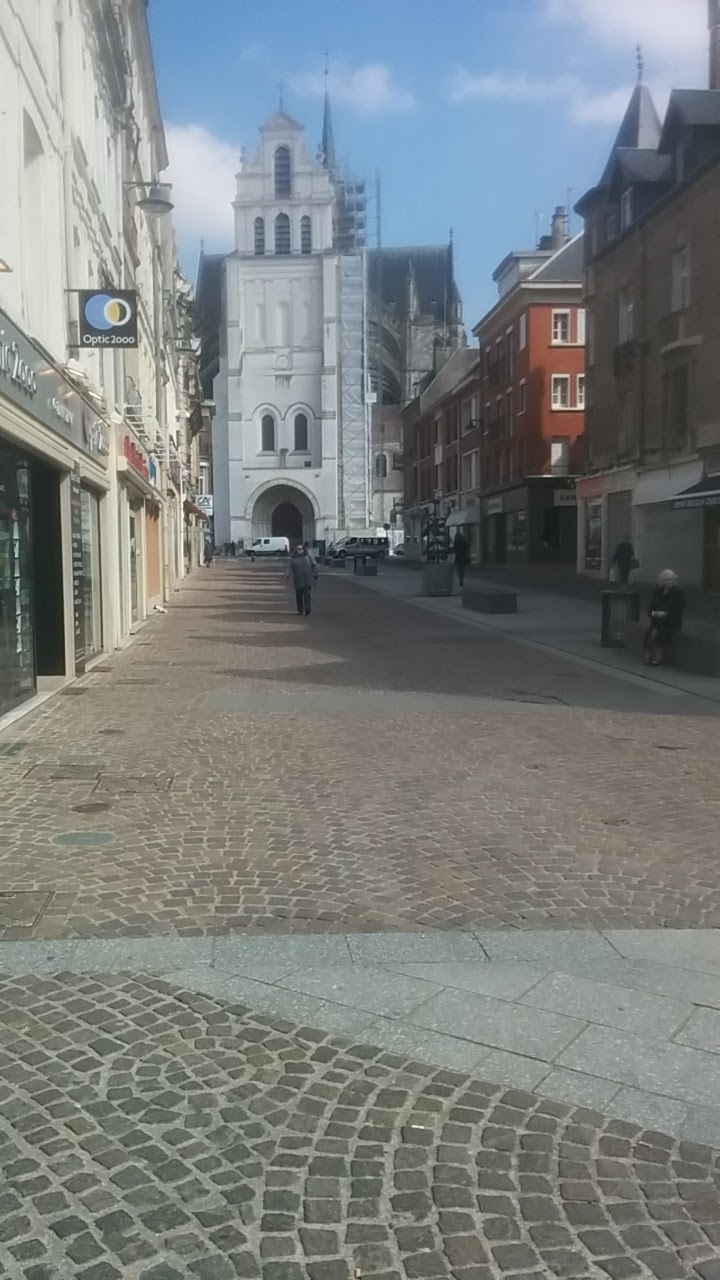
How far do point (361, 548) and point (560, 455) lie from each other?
25474mm

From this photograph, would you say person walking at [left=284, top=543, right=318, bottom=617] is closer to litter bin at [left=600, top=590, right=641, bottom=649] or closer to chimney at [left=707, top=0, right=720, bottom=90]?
litter bin at [left=600, top=590, right=641, bottom=649]

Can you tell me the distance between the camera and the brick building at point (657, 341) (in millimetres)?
30203

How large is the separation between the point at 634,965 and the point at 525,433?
46625 millimetres

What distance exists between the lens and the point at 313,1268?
111 inches

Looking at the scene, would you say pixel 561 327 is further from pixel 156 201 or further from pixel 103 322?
pixel 103 322

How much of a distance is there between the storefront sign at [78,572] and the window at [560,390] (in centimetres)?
3695

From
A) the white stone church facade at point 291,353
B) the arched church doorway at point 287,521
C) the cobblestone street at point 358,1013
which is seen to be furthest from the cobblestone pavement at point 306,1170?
the arched church doorway at point 287,521

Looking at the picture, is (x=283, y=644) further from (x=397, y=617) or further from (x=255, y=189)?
(x=255, y=189)

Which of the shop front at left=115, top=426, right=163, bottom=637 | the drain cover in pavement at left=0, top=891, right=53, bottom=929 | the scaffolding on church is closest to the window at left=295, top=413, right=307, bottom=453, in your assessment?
the scaffolding on church

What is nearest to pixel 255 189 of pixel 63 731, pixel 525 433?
pixel 525 433

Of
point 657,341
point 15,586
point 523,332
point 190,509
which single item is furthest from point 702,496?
point 190,509

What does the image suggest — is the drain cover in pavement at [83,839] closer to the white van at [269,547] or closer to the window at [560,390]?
the window at [560,390]

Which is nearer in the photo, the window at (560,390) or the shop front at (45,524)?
the shop front at (45,524)

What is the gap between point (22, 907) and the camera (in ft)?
18.2
